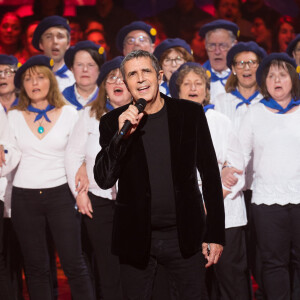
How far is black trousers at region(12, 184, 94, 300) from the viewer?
3801 mm

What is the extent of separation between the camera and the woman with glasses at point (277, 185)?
12.0ft

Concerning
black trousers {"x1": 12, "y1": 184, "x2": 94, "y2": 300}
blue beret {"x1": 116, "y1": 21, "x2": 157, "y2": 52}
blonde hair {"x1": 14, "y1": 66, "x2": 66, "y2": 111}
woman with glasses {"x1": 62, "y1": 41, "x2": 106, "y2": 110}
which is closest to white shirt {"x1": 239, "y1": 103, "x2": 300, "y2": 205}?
black trousers {"x1": 12, "y1": 184, "x2": 94, "y2": 300}

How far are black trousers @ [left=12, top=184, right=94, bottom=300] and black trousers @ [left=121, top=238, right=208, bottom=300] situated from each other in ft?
3.98

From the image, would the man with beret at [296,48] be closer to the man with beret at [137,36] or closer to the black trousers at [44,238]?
the man with beret at [137,36]

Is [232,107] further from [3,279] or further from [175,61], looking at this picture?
[3,279]

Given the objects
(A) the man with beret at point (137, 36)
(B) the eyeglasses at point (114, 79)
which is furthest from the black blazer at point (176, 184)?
(A) the man with beret at point (137, 36)

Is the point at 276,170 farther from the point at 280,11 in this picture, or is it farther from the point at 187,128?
the point at 280,11

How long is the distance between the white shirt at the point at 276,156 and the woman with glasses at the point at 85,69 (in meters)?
1.52

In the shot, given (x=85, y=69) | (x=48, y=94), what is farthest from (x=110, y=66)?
(x=85, y=69)

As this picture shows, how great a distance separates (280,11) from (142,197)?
5.85m

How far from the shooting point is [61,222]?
3.81 metres

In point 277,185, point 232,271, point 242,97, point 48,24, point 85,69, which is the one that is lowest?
point 232,271

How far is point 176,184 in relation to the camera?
2572 mm

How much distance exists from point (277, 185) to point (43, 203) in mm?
1591
